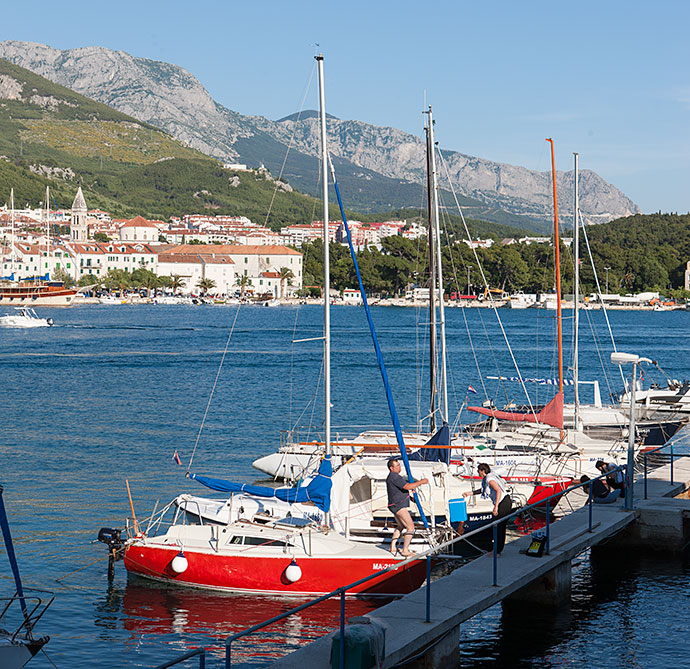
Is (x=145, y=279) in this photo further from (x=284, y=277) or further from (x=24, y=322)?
Result: (x=24, y=322)

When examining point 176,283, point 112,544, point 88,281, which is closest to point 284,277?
point 176,283

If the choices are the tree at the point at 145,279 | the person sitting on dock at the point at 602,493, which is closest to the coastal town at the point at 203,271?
the tree at the point at 145,279

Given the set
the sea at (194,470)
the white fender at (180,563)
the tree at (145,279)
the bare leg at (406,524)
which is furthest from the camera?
the tree at (145,279)

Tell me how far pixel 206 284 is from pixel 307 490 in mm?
171032

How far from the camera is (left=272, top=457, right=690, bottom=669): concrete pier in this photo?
9.76 m

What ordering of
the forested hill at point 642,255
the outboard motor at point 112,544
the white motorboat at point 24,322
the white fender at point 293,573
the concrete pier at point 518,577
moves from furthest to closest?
1. the forested hill at point 642,255
2. the white motorboat at point 24,322
3. the outboard motor at point 112,544
4. the white fender at point 293,573
5. the concrete pier at point 518,577

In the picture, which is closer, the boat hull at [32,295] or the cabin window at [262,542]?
the cabin window at [262,542]

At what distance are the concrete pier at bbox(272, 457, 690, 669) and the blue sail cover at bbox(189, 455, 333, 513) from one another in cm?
326

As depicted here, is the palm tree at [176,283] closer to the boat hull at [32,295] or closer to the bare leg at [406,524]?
the boat hull at [32,295]

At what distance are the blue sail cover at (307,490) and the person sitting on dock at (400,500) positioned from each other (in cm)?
164

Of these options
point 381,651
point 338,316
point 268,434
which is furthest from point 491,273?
point 381,651

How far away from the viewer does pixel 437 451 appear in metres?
19.0

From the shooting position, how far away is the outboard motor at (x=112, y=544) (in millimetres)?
15648

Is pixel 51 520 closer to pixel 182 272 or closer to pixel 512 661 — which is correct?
pixel 512 661
